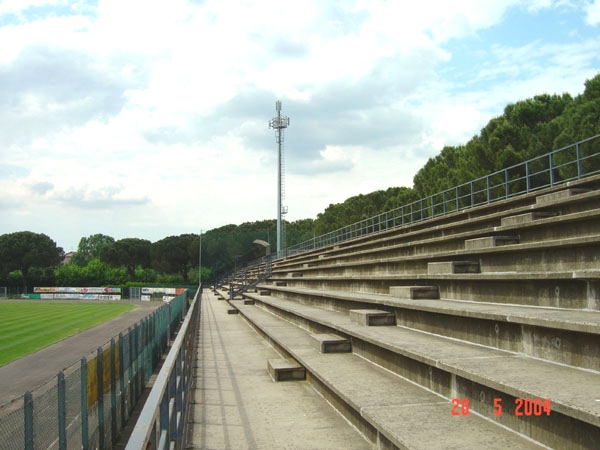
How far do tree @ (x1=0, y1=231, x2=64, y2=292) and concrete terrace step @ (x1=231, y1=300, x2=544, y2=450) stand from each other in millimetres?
87402

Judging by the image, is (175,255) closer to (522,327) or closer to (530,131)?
(530,131)

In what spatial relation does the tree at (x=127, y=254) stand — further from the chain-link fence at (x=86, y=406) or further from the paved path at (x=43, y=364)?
the chain-link fence at (x=86, y=406)

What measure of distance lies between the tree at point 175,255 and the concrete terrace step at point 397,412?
264 feet

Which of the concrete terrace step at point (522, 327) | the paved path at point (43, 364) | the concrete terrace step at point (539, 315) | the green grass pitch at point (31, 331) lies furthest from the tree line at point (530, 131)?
the green grass pitch at point (31, 331)

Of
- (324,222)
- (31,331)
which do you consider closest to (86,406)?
(31,331)

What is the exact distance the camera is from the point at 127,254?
9462 cm

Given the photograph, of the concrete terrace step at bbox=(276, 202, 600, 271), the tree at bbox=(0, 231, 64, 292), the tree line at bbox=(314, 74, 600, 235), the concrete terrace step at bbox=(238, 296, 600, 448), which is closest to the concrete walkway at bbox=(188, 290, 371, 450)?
the concrete terrace step at bbox=(238, 296, 600, 448)

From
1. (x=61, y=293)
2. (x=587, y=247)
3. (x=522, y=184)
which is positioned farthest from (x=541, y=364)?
(x=61, y=293)

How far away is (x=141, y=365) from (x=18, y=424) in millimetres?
5890

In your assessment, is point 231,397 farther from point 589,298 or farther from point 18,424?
point 589,298

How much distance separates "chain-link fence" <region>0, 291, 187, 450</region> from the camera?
3.63 m

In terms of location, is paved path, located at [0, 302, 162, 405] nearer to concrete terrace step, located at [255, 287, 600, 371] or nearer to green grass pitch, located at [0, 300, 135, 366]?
green grass pitch, located at [0, 300, 135, 366]

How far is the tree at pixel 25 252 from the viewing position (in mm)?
84188

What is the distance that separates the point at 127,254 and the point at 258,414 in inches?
3707
